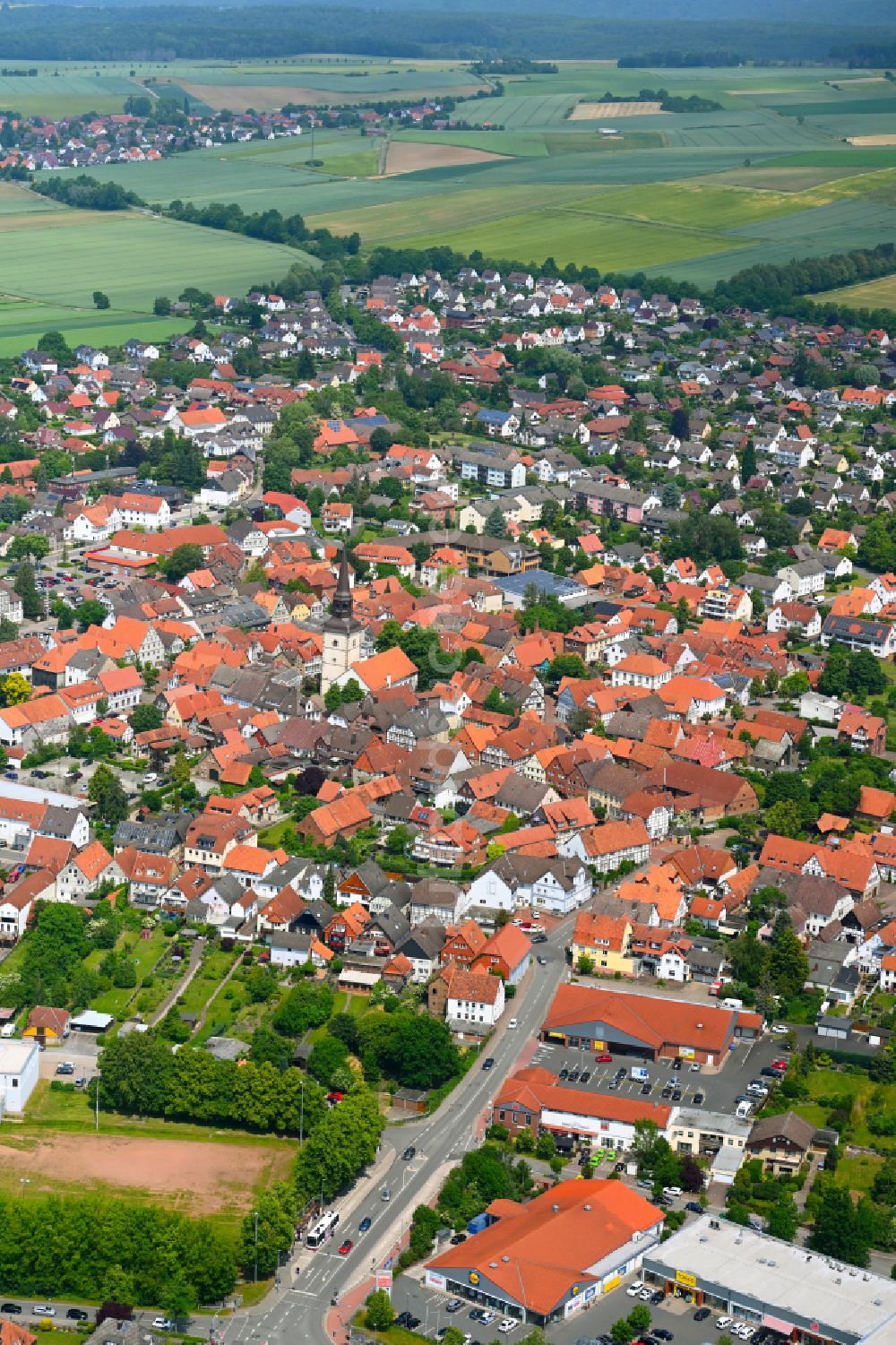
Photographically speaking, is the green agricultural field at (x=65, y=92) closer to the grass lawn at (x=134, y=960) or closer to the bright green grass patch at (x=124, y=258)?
the bright green grass patch at (x=124, y=258)

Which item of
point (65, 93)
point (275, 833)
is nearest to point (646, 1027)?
point (275, 833)

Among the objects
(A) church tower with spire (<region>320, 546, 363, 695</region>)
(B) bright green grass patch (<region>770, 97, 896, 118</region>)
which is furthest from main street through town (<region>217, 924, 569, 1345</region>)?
(B) bright green grass patch (<region>770, 97, 896, 118</region>)

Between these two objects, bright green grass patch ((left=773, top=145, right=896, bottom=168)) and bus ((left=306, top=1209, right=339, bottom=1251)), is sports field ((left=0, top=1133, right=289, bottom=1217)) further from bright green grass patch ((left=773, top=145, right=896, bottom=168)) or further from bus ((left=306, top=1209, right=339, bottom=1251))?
bright green grass patch ((left=773, top=145, right=896, bottom=168))

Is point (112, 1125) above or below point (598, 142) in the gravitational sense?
below

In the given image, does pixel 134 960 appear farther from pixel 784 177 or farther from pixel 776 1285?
pixel 784 177

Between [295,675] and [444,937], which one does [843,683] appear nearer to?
[295,675]

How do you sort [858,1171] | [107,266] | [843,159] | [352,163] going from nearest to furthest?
[858,1171] → [107,266] → [843,159] → [352,163]

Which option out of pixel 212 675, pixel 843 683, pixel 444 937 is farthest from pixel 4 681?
pixel 843 683
